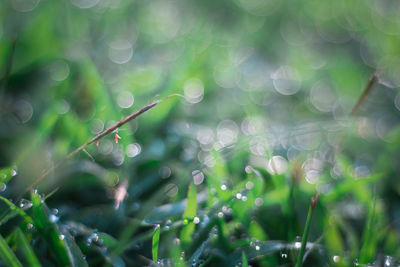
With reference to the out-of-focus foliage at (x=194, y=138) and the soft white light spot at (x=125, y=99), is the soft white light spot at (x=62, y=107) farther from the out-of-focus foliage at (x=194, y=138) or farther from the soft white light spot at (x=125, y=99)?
the soft white light spot at (x=125, y=99)

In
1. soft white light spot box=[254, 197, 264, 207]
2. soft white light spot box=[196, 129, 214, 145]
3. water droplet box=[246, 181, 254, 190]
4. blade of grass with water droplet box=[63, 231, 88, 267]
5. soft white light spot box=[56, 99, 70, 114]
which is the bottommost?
soft white light spot box=[254, 197, 264, 207]

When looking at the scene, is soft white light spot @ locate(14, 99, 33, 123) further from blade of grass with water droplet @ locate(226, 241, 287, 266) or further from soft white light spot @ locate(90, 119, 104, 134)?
blade of grass with water droplet @ locate(226, 241, 287, 266)

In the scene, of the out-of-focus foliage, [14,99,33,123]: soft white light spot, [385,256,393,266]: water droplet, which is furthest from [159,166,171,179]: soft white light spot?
[385,256,393,266]: water droplet

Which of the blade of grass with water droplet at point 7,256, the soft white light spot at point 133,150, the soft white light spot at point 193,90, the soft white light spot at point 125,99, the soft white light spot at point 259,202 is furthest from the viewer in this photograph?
the soft white light spot at point 193,90

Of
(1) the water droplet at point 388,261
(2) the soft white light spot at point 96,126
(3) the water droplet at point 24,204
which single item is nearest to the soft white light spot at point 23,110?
(2) the soft white light spot at point 96,126

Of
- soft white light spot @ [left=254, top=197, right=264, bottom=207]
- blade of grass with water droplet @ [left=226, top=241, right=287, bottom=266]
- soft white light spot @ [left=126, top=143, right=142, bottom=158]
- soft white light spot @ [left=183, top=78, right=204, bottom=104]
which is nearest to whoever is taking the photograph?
blade of grass with water droplet @ [left=226, top=241, right=287, bottom=266]

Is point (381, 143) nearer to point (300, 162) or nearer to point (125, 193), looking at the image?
point (300, 162)

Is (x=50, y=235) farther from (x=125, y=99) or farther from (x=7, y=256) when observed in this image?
(x=125, y=99)
